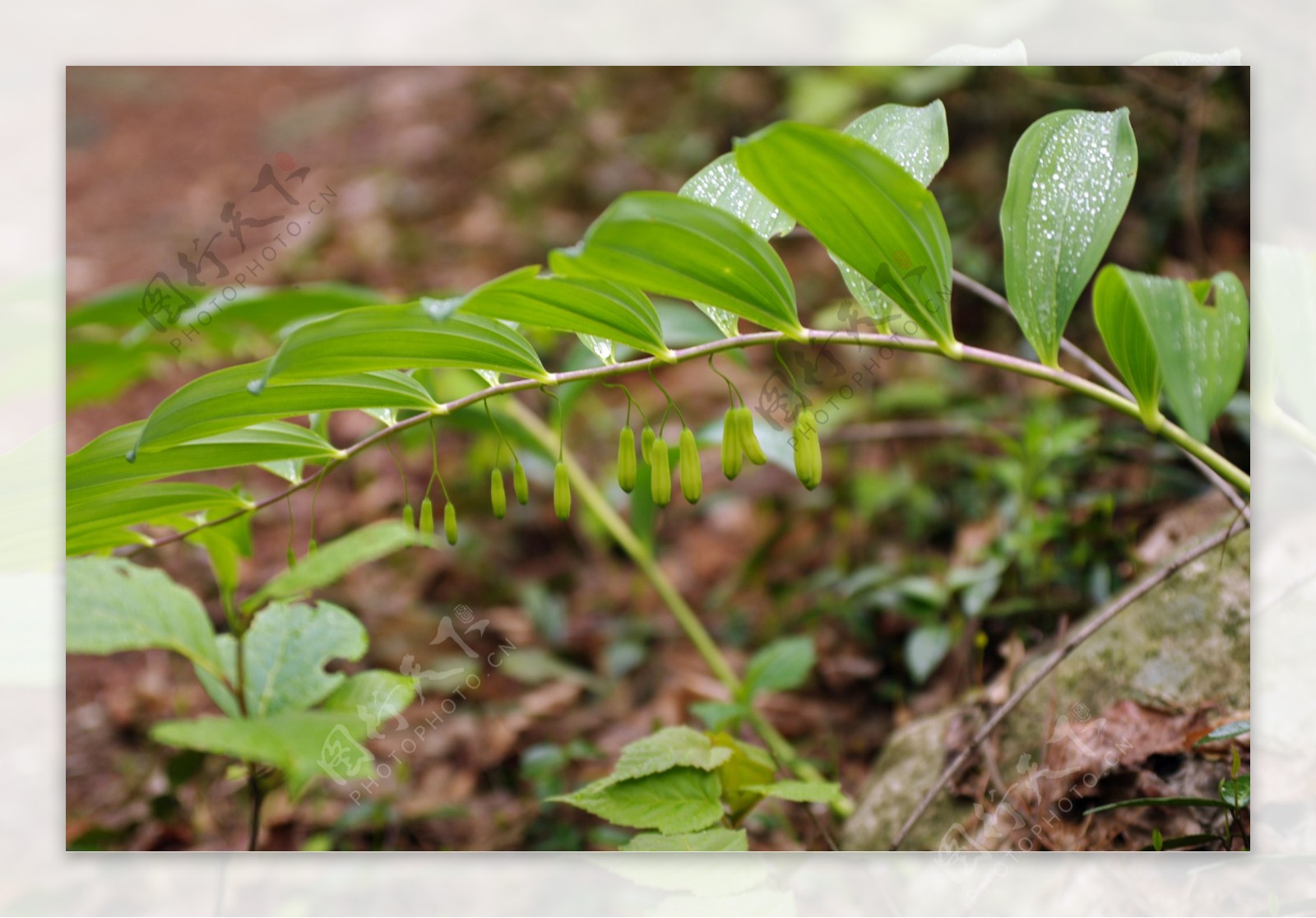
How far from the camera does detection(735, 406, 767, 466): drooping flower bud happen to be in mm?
922

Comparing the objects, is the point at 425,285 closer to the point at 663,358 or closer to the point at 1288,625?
the point at 663,358

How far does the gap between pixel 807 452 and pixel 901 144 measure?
36 centimetres

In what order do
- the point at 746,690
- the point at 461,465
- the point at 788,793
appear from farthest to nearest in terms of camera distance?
1. the point at 461,465
2. the point at 746,690
3. the point at 788,793

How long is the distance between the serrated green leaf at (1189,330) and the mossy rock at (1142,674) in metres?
0.57

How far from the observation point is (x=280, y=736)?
1.02 metres

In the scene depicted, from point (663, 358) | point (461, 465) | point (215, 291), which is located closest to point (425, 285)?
point (461, 465)

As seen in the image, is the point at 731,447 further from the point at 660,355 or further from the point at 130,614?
the point at 130,614

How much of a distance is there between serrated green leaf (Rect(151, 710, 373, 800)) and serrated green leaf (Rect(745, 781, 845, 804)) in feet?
1.66

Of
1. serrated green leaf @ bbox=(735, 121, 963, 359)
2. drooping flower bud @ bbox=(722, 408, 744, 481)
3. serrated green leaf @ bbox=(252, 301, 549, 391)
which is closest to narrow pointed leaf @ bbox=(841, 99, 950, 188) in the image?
serrated green leaf @ bbox=(735, 121, 963, 359)

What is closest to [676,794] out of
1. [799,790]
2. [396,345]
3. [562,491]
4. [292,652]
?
[799,790]

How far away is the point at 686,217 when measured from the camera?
0.84 meters

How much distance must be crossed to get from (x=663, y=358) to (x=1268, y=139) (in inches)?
43.7

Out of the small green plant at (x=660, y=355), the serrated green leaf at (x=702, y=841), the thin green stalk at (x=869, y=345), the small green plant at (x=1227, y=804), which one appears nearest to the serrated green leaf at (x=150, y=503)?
the small green plant at (x=660, y=355)

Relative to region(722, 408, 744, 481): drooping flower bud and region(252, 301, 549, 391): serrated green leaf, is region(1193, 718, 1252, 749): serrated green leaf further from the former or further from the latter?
region(252, 301, 549, 391): serrated green leaf
